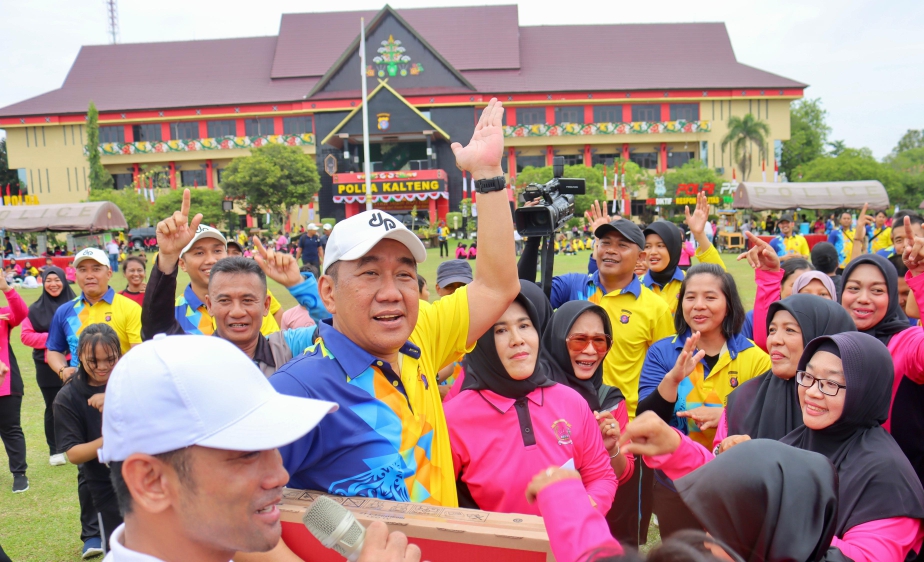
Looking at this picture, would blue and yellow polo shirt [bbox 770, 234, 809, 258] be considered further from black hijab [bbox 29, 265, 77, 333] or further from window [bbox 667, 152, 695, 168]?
window [bbox 667, 152, 695, 168]

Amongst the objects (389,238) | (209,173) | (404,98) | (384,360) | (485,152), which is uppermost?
(404,98)

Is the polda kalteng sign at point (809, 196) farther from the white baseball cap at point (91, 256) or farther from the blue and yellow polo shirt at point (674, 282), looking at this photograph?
the white baseball cap at point (91, 256)

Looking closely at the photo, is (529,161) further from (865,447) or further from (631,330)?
(865,447)

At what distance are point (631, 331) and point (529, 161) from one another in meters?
42.6

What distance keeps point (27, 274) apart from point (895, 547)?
25.3 meters

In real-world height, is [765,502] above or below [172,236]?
below

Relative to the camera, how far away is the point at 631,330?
4320 millimetres

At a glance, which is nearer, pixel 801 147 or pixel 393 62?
pixel 393 62

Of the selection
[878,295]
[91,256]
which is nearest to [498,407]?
[878,295]

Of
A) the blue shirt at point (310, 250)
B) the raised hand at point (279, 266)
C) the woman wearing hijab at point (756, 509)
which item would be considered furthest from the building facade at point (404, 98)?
the woman wearing hijab at point (756, 509)

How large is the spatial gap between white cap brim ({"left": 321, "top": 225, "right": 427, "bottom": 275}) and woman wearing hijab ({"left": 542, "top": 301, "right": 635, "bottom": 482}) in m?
1.52

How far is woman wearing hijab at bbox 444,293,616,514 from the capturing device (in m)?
2.46

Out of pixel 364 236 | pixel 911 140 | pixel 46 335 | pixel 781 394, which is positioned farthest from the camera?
pixel 911 140

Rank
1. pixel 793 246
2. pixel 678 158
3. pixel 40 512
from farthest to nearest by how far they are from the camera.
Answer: pixel 678 158
pixel 793 246
pixel 40 512
